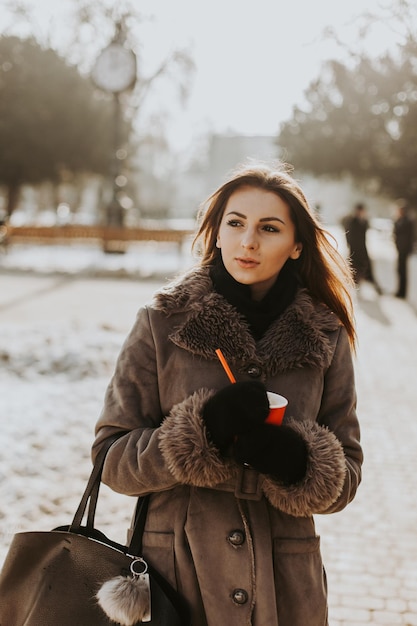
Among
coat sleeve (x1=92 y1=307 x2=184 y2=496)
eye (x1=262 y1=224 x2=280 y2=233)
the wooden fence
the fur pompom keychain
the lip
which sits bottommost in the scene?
the wooden fence

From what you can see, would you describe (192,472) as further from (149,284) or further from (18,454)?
(149,284)

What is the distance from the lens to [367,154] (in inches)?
1332

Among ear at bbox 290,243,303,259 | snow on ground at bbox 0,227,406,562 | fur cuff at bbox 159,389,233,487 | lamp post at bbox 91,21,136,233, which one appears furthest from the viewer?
lamp post at bbox 91,21,136,233

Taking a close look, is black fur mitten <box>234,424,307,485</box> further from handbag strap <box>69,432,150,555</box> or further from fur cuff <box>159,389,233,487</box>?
handbag strap <box>69,432,150,555</box>

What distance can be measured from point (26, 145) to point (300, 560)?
3129 centimetres

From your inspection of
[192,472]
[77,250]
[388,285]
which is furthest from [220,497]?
[77,250]

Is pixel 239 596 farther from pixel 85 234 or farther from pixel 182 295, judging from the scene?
pixel 85 234

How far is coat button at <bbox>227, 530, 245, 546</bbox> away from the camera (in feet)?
5.83

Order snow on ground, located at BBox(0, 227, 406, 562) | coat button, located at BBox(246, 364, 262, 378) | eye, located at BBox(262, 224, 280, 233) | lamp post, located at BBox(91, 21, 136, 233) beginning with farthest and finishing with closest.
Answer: lamp post, located at BBox(91, 21, 136, 233)
snow on ground, located at BBox(0, 227, 406, 562)
eye, located at BBox(262, 224, 280, 233)
coat button, located at BBox(246, 364, 262, 378)

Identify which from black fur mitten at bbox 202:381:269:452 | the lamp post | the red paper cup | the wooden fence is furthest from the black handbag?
the lamp post

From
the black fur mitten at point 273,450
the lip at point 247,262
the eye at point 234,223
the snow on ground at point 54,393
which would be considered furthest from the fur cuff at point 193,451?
the snow on ground at point 54,393

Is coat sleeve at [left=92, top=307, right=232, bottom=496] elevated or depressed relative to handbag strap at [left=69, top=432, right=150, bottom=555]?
elevated

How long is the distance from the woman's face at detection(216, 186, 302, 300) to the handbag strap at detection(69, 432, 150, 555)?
0.60 m

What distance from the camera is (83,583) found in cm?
174
